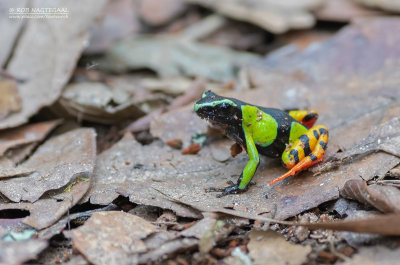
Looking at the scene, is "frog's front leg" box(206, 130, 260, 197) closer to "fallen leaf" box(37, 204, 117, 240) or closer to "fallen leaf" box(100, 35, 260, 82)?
"fallen leaf" box(37, 204, 117, 240)

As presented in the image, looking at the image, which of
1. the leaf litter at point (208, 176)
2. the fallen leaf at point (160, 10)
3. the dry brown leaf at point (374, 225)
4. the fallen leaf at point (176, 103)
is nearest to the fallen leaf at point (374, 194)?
the leaf litter at point (208, 176)

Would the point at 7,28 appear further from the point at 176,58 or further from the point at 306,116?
the point at 306,116

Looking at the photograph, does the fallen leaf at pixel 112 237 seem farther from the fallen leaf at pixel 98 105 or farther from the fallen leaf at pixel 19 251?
the fallen leaf at pixel 98 105

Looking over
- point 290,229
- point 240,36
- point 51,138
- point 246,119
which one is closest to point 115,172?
point 51,138

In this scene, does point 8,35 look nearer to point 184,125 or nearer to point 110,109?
point 110,109

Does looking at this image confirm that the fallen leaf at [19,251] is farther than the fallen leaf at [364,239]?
No

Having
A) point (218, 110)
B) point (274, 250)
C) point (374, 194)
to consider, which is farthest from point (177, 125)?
point (374, 194)

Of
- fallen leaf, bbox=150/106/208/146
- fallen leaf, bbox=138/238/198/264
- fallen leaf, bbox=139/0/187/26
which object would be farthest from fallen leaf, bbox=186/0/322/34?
fallen leaf, bbox=138/238/198/264
